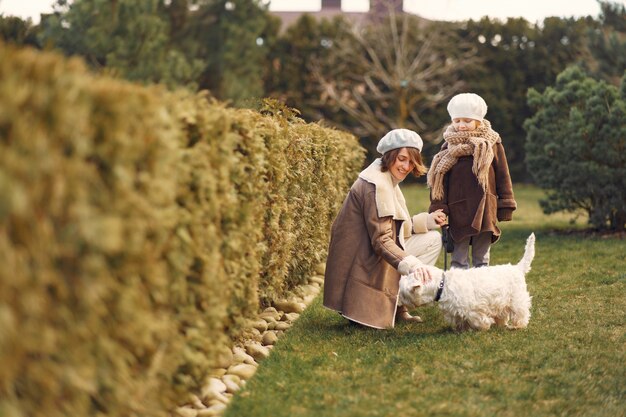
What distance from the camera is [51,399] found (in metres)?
2.62

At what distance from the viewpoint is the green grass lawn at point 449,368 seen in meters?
4.13

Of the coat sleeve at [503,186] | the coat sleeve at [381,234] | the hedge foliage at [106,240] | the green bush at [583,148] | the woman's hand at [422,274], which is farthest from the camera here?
the green bush at [583,148]

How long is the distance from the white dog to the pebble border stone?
3.58 feet

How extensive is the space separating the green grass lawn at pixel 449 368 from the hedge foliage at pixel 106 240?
0.67 metres

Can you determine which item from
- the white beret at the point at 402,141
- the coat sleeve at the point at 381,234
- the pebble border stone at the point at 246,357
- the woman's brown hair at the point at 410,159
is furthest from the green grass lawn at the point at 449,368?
the white beret at the point at 402,141

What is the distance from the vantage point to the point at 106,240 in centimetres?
257

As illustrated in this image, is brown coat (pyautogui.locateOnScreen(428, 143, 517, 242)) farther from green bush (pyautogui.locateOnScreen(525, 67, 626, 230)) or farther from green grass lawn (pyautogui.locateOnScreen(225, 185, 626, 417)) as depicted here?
green bush (pyautogui.locateOnScreen(525, 67, 626, 230))

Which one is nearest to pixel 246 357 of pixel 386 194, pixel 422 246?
pixel 386 194

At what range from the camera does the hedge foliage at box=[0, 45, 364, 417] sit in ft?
7.89

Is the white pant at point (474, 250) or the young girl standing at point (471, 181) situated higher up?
the young girl standing at point (471, 181)

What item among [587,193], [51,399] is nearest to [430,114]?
[587,193]

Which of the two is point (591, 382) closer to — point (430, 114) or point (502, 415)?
point (502, 415)

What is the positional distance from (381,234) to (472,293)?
0.77 metres

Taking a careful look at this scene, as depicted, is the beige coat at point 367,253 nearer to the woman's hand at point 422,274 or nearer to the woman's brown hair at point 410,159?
the woman's brown hair at point 410,159
